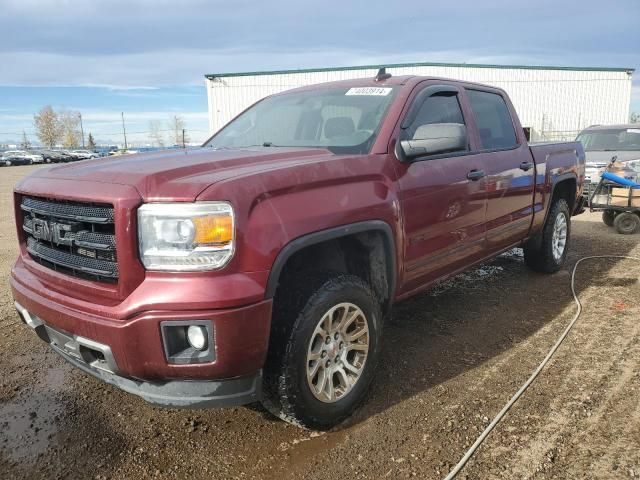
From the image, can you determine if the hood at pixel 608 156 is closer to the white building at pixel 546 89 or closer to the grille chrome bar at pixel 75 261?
the grille chrome bar at pixel 75 261

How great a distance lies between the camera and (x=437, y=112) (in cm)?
372

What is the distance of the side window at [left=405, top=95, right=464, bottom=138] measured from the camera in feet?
11.4

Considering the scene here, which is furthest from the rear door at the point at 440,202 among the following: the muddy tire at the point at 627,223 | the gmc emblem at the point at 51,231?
the muddy tire at the point at 627,223

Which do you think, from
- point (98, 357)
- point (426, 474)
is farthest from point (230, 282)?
point (426, 474)

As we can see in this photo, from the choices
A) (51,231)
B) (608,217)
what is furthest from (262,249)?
(608,217)

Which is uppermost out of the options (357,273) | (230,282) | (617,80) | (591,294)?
(617,80)

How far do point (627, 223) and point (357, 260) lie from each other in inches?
276

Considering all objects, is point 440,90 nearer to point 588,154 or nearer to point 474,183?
point 474,183

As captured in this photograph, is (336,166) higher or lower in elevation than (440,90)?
lower

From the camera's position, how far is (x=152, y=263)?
2.20 metres

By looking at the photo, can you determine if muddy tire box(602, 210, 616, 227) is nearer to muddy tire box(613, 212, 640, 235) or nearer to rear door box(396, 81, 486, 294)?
muddy tire box(613, 212, 640, 235)

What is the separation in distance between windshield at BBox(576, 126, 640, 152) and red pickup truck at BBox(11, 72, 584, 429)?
9019 mm

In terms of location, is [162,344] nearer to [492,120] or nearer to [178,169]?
[178,169]

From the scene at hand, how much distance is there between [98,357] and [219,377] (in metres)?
0.60
